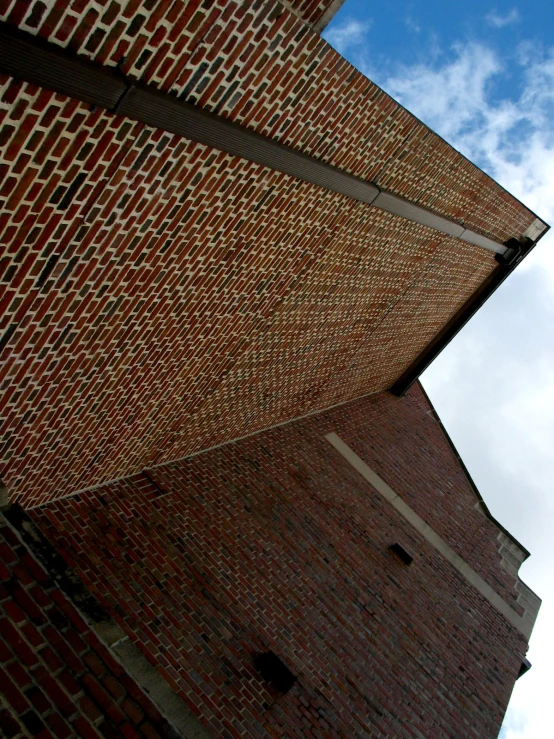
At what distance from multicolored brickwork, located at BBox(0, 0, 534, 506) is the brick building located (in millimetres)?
23

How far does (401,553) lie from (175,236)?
7003 mm

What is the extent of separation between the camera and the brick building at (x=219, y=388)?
3.22m

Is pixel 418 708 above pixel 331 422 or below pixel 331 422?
below

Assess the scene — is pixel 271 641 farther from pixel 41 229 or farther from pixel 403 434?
pixel 403 434

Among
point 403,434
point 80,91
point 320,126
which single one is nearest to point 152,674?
point 80,91

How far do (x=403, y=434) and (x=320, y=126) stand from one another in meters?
9.00

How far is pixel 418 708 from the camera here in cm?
723

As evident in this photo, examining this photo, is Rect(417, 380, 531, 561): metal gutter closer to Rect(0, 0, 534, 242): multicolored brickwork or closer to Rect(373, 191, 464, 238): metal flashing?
Rect(373, 191, 464, 238): metal flashing

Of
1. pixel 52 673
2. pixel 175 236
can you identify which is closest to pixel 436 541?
pixel 175 236

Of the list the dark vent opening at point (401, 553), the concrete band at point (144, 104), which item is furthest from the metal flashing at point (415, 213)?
the dark vent opening at point (401, 553)

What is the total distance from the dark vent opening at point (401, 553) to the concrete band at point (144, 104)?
609cm

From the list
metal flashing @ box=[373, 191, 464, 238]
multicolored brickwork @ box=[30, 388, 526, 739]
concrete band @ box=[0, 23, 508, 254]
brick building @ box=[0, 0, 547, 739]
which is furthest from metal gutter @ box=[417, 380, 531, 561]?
concrete band @ box=[0, 23, 508, 254]

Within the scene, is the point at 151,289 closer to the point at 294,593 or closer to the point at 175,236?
the point at 175,236

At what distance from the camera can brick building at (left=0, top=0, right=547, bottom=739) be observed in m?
3.22
